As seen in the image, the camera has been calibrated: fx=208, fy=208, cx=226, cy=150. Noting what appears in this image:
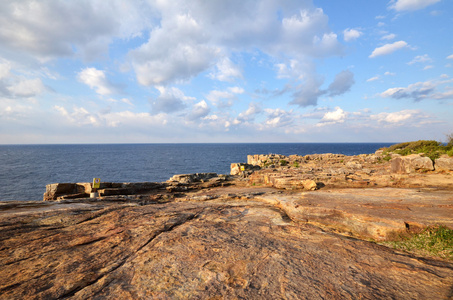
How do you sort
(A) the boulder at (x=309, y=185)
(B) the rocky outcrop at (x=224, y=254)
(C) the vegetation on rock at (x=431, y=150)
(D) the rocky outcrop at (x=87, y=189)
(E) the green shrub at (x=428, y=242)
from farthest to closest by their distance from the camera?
(C) the vegetation on rock at (x=431, y=150), (D) the rocky outcrop at (x=87, y=189), (A) the boulder at (x=309, y=185), (E) the green shrub at (x=428, y=242), (B) the rocky outcrop at (x=224, y=254)

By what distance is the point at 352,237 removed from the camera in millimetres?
8789

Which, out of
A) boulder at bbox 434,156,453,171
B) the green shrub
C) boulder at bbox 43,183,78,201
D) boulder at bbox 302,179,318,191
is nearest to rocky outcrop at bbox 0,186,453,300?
the green shrub

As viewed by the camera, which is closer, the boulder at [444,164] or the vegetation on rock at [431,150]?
the boulder at [444,164]

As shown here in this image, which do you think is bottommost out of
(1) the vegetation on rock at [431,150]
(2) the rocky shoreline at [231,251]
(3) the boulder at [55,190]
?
(3) the boulder at [55,190]

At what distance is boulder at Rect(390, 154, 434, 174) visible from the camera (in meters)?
17.9

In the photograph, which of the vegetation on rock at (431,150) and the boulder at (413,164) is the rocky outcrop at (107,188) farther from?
the vegetation on rock at (431,150)

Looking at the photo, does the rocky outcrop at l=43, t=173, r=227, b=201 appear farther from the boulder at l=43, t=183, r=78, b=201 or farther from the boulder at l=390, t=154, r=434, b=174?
the boulder at l=390, t=154, r=434, b=174

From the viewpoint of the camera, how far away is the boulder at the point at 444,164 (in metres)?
16.9

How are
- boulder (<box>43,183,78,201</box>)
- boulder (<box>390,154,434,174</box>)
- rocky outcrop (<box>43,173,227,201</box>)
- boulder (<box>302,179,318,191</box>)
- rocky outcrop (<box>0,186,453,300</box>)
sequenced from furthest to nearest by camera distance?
Answer: boulder (<box>43,183,78,201</box>), rocky outcrop (<box>43,173,227,201</box>), boulder (<box>390,154,434,174</box>), boulder (<box>302,179,318,191</box>), rocky outcrop (<box>0,186,453,300</box>)

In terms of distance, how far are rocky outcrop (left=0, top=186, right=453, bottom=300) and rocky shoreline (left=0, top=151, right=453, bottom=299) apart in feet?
0.12

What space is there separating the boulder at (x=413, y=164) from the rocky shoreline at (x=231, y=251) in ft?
17.9

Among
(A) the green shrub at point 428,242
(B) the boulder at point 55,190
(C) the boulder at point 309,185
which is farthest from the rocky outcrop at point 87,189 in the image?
(A) the green shrub at point 428,242

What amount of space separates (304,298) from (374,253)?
12.8ft

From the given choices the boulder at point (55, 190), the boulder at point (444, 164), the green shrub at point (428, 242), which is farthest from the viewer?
the boulder at point (55, 190)
